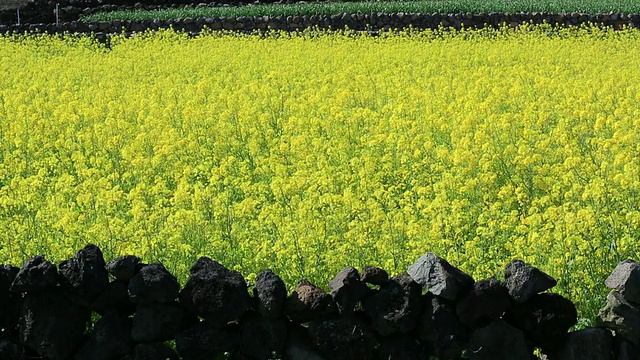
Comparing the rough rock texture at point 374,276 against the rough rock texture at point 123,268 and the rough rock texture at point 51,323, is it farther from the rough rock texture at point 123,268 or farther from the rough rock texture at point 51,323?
the rough rock texture at point 51,323

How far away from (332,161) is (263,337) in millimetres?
3853

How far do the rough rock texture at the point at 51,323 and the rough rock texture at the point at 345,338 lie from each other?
1.26m

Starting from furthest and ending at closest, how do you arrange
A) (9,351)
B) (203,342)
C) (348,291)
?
(9,351)
(203,342)
(348,291)

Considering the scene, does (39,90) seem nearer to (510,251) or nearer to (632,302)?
Result: (510,251)

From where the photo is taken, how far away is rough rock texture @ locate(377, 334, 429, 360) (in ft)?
15.2

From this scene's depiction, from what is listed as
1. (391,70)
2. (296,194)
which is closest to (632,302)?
(296,194)

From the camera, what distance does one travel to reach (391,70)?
13664 mm

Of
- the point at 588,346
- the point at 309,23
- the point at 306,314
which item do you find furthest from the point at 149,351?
the point at 309,23

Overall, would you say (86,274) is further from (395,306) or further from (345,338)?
(395,306)

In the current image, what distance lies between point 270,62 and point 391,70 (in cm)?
239

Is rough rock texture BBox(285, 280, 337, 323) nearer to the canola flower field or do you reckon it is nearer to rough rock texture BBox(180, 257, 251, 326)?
rough rock texture BBox(180, 257, 251, 326)

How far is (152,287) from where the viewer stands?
15.3 feet

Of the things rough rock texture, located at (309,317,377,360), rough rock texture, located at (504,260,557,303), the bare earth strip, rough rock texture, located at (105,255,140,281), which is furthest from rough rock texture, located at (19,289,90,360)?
the bare earth strip

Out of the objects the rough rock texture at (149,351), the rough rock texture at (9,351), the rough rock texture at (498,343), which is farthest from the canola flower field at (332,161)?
the rough rock texture at (9,351)
